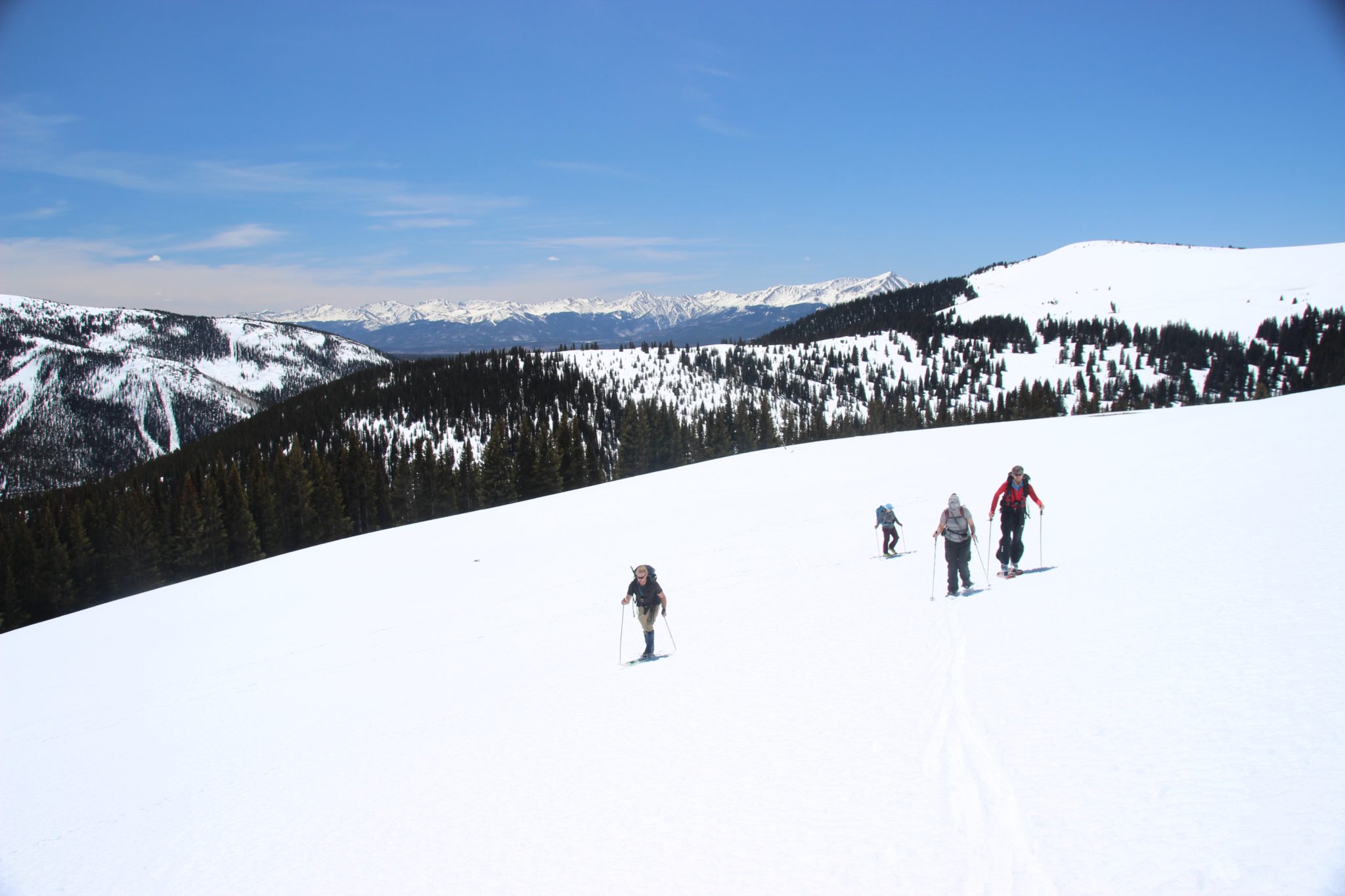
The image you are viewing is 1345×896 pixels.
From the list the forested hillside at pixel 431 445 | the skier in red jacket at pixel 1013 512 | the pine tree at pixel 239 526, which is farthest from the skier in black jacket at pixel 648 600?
the pine tree at pixel 239 526

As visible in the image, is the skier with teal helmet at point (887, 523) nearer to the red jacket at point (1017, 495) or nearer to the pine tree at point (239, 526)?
the red jacket at point (1017, 495)

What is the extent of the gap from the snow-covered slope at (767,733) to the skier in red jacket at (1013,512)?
66 cm

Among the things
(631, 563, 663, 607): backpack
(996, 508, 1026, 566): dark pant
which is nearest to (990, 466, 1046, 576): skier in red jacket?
(996, 508, 1026, 566): dark pant

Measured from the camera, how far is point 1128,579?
38.4ft

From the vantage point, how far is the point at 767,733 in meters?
7.72

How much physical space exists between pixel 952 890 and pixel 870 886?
58 cm

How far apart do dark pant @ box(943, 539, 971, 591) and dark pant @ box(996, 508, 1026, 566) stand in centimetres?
139

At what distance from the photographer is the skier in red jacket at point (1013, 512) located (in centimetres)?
1382

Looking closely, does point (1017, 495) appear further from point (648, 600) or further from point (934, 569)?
point (648, 600)

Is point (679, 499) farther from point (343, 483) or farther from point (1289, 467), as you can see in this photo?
point (343, 483)

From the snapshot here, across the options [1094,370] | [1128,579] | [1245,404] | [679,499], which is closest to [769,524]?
[679,499]

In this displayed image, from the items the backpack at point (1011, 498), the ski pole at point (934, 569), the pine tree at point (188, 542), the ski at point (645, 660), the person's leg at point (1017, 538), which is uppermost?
the backpack at point (1011, 498)

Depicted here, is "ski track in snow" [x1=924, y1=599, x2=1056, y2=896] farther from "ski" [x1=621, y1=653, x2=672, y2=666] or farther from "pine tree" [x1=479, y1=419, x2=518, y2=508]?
"pine tree" [x1=479, y1=419, x2=518, y2=508]

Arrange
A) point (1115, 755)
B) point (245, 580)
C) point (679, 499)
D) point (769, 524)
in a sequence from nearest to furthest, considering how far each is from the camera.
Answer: point (1115, 755), point (769, 524), point (245, 580), point (679, 499)
